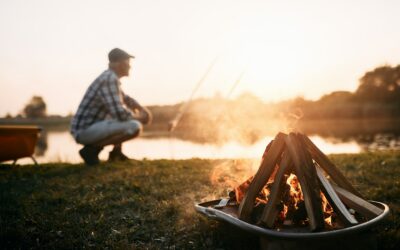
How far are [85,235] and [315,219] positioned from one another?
2.27 m

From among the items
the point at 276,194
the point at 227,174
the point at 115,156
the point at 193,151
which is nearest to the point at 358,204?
the point at 276,194

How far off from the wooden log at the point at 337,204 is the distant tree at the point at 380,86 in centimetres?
5272

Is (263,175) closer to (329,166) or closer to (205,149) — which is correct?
(329,166)

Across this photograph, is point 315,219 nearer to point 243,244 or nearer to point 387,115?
point 243,244

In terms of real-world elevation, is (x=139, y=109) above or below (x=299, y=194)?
above

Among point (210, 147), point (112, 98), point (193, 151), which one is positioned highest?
point (112, 98)

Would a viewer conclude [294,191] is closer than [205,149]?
Yes

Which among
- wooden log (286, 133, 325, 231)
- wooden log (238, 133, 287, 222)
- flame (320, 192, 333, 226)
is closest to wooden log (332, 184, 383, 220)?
flame (320, 192, 333, 226)

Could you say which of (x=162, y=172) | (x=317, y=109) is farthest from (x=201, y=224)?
(x=317, y=109)

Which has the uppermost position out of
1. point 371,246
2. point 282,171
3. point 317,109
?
point 317,109

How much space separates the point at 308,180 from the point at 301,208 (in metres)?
0.33

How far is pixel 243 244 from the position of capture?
10.5ft

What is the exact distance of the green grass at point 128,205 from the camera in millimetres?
3459

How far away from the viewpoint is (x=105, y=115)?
8188 millimetres
